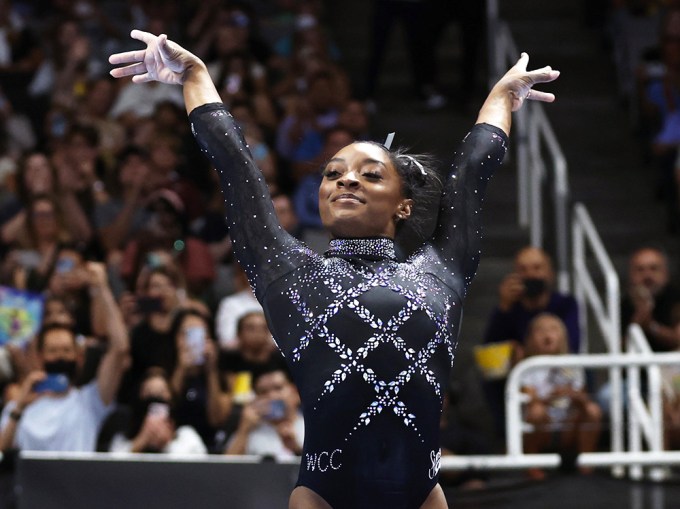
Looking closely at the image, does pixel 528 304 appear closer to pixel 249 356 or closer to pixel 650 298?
pixel 650 298

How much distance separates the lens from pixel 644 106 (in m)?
9.95

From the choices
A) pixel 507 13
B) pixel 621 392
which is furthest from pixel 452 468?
pixel 507 13

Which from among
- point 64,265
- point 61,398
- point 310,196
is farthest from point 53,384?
point 310,196

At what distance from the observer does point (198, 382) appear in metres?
6.77

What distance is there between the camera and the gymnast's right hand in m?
3.46

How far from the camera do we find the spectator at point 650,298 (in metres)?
7.66

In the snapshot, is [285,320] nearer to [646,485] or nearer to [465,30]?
[646,485]

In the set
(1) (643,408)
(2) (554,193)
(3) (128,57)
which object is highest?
(2) (554,193)

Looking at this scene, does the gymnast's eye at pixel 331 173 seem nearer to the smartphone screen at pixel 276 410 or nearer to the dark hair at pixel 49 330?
the smartphone screen at pixel 276 410

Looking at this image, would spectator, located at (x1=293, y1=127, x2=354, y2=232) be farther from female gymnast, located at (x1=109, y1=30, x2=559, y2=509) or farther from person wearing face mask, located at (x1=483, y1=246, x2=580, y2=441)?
female gymnast, located at (x1=109, y1=30, x2=559, y2=509)

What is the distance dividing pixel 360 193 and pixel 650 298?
15.4ft

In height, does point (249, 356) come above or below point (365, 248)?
above

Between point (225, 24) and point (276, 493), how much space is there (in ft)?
18.5

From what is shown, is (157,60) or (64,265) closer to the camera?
(157,60)
